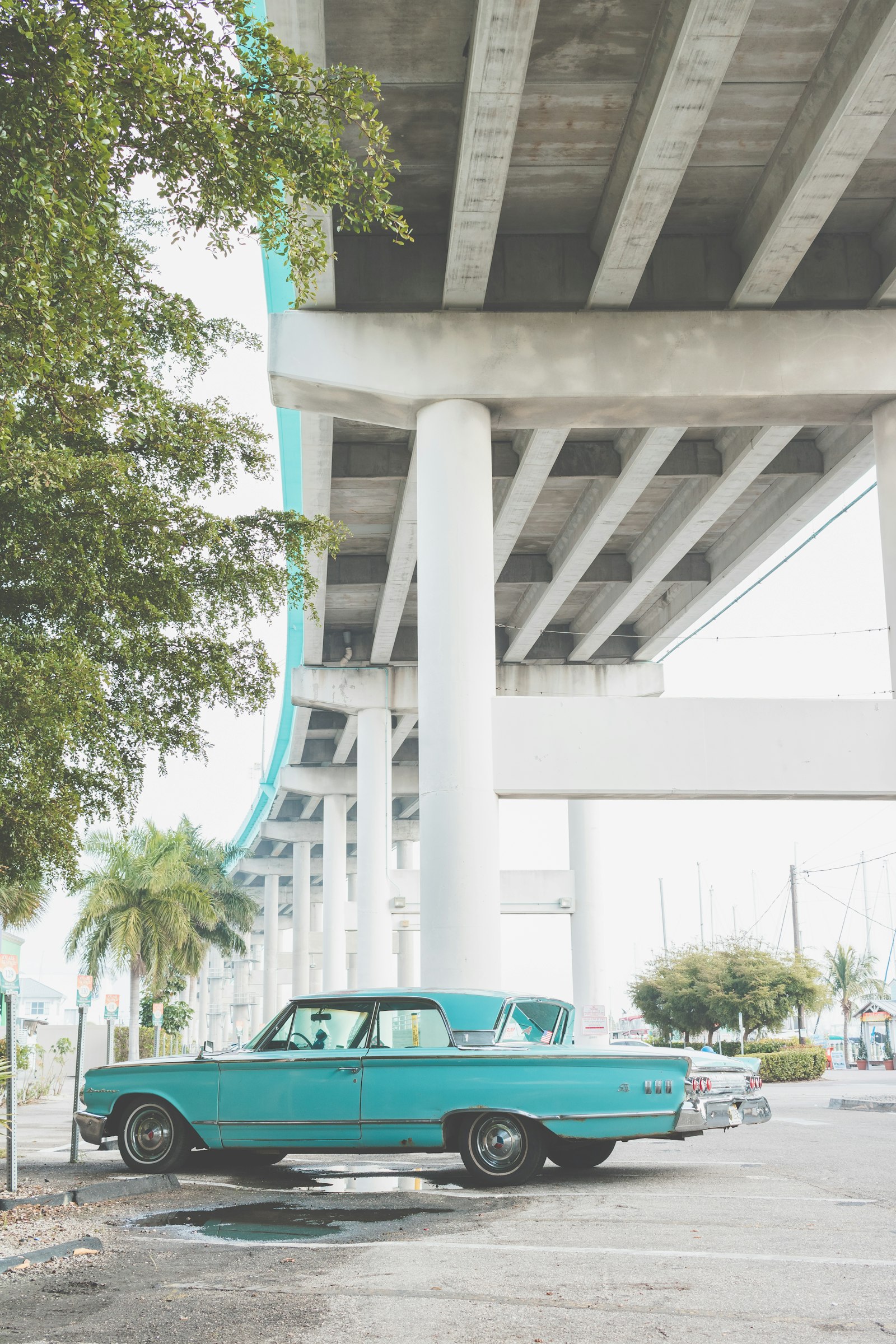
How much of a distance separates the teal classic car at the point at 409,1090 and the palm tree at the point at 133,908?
2648 centimetres

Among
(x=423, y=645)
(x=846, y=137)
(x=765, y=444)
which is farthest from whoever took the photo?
(x=765, y=444)

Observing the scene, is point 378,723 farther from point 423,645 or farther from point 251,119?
point 251,119

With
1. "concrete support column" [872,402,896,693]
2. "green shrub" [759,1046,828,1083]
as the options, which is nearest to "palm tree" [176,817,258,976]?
"green shrub" [759,1046,828,1083]

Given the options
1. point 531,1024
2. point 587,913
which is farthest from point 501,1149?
point 587,913

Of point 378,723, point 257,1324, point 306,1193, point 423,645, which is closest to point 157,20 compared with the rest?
point 257,1324

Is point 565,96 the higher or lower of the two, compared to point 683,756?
higher

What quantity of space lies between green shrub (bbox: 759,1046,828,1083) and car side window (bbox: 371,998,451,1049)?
23386 millimetres

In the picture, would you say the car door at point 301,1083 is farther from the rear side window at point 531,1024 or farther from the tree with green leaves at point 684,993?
the tree with green leaves at point 684,993

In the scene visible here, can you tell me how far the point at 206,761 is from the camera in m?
11.6

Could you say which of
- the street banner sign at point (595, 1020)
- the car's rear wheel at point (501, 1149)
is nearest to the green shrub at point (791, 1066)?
the street banner sign at point (595, 1020)

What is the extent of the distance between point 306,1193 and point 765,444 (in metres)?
13.9

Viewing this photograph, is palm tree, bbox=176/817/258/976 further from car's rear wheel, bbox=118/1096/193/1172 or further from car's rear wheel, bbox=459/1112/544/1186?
car's rear wheel, bbox=459/1112/544/1186

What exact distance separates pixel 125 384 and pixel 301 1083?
5770 mm

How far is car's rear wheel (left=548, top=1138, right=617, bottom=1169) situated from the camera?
10938 millimetres
